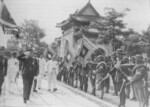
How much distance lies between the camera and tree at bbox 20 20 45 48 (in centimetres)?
1123

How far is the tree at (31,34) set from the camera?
11227 millimetres

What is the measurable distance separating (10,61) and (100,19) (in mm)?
13795

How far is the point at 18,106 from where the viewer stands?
24.6ft

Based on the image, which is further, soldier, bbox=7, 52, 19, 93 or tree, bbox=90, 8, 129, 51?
tree, bbox=90, 8, 129, 51

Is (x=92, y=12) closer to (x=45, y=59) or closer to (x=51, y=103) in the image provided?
(x=45, y=59)

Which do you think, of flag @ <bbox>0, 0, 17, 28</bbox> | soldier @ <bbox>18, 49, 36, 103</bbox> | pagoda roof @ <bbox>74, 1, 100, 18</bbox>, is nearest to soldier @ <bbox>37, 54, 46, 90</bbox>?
flag @ <bbox>0, 0, 17, 28</bbox>

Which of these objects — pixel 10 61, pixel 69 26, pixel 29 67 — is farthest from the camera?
pixel 69 26

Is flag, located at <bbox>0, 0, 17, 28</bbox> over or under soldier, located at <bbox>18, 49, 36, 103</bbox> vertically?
over

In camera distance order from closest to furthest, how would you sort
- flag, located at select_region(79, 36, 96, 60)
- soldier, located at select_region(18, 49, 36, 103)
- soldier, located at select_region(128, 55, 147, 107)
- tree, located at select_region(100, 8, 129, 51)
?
soldier, located at select_region(128, 55, 147, 107), soldier, located at select_region(18, 49, 36, 103), flag, located at select_region(79, 36, 96, 60), tree, located at select_region(100, 8, 129, 51)

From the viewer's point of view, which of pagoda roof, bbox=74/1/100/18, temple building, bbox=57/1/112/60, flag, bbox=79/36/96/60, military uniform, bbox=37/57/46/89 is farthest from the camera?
pagoda roof, bbox=74/1/100/18

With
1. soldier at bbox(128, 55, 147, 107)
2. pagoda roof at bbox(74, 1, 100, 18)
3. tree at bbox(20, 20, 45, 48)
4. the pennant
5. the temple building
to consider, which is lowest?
soldier at bbox(128, 55, 147, 107)

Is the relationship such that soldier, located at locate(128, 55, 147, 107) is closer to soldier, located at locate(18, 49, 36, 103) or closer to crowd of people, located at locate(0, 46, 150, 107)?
crowd of people, located at locate(0, 46, 150, 107)

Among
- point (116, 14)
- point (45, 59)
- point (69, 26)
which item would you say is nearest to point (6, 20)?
point (45, 59)

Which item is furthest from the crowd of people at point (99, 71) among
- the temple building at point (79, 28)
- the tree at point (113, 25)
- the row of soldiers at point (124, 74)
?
the temple building at point (79, 28)
